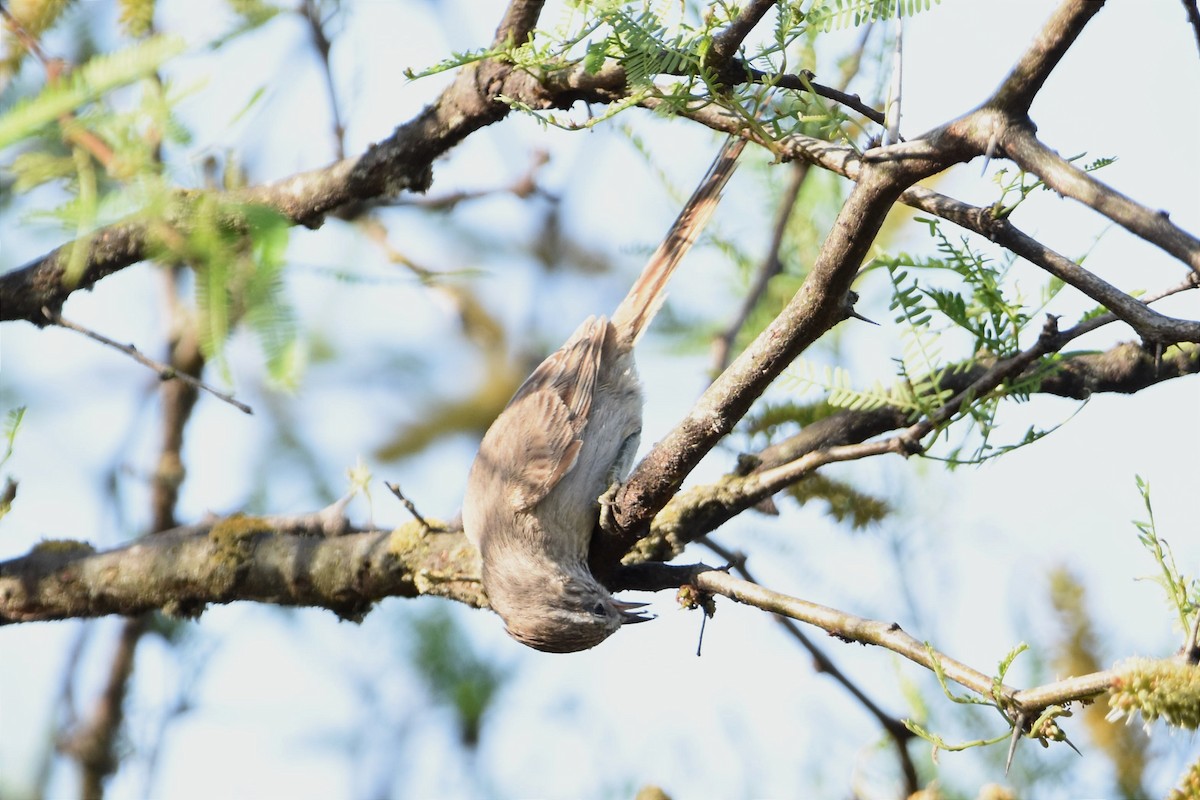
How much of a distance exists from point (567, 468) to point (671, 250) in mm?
1111

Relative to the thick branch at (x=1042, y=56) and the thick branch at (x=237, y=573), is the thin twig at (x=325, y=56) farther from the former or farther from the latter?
the thick branch at (x=1042, y=56)

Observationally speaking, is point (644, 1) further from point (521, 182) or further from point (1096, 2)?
point (521, 182)

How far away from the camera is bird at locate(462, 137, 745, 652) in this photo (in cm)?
411

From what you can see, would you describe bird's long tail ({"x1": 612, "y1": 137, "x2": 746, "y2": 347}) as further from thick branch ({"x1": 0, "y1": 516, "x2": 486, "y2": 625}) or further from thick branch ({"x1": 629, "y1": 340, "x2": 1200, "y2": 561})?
thick branch ({"x1": 0, "y1": 516, "x2": 486, "y2": 625})

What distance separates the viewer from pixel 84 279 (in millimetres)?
3949

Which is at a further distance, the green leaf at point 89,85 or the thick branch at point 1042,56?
the thick branch at point 1042,56

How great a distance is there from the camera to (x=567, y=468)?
4465 mm

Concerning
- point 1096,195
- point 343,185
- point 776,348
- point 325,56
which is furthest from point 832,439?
point 325,56

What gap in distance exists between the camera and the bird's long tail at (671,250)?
178 inches

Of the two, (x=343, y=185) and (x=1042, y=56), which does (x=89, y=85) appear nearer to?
(x=1042, y=56)

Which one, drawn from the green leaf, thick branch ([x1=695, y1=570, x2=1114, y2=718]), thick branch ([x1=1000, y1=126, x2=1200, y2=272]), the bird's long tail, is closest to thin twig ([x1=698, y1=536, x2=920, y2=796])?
thick branch ([x1=695, y1=570, x2=1114, y2=718])

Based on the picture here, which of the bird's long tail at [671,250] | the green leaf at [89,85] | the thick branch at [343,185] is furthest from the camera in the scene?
the bird's long tail at [671,250]

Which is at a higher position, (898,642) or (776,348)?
(776,348)

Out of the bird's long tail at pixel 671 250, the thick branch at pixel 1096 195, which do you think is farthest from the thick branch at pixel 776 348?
the bird's long tail at pixel 671 250
